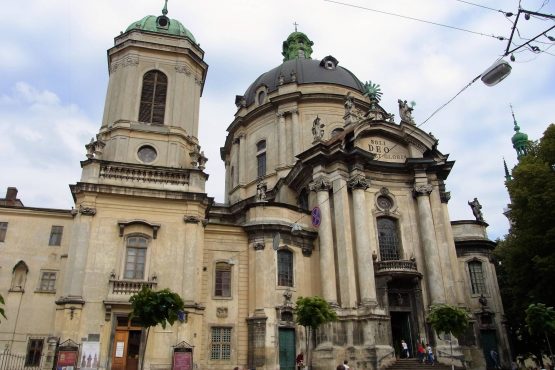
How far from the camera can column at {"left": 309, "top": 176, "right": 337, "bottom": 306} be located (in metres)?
25.5

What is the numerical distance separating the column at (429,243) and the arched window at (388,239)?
5.15ft

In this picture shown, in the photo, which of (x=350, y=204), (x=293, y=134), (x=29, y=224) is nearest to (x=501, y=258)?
(x=350, y=204)

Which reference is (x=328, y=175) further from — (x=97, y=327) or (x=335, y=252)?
(x=97, y=327)

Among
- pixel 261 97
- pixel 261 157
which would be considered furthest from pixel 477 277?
pixel 261 97

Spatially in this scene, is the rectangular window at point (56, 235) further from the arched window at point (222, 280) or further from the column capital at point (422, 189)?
the column capital at point (422, 189)

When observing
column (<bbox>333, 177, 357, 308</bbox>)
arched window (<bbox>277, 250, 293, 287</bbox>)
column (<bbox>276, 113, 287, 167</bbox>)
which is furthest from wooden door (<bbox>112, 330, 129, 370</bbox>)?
column (<bbox>276, 113, 287, 167</bbox>)

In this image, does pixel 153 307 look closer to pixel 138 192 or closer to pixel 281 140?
pixel 138 192

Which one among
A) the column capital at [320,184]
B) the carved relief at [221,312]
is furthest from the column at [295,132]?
the carved relief at [221,312]

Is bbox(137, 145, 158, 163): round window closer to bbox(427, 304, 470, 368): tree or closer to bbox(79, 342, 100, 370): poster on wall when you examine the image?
bbox(79, 342, 100, 370): poster on wall

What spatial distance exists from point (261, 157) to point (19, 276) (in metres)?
19.0

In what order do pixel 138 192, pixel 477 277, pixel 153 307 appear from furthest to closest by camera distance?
pixel 477 277
pixel 138 192
pixel 153 307

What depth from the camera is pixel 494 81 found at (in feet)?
37.0

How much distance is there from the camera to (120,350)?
67.7ft

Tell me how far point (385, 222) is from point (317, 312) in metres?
9.96
